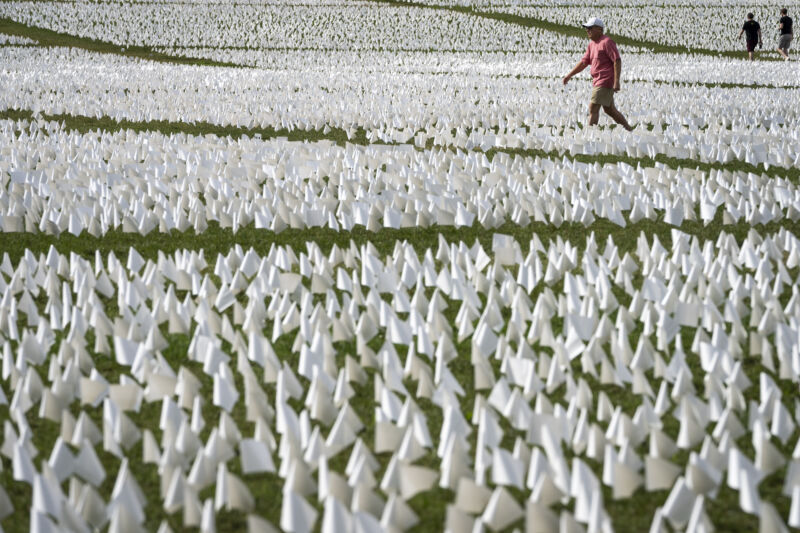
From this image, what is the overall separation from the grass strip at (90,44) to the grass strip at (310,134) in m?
15.5

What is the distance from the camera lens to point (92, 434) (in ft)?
14.2

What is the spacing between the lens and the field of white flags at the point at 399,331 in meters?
3.81

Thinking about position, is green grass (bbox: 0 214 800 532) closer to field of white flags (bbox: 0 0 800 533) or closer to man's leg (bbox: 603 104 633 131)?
field of white flags (bbox: 0 0 800 533)

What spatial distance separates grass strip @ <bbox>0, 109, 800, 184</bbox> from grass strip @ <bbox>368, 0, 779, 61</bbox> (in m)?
24.0

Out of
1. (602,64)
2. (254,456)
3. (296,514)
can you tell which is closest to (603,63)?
(602,64)

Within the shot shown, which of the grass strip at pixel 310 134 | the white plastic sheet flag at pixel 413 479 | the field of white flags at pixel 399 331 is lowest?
the white plastic sheet flag at pixel 413 479

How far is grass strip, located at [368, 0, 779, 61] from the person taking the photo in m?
36.0

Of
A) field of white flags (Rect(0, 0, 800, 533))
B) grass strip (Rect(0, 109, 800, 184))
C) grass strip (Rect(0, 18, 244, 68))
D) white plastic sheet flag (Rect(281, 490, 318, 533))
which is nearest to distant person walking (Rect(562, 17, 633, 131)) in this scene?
field of white flags (Rect(0, 0, 800, 533))

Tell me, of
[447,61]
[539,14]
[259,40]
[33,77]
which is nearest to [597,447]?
[33,77]

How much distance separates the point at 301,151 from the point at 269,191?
271cm

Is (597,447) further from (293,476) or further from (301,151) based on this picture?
(301,151)

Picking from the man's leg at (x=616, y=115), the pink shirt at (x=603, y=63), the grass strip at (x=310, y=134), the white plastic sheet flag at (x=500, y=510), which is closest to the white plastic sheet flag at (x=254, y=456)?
the white plastic sheet flag at (x=500, y=510)

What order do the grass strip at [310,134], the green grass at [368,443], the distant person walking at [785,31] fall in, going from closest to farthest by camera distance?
the green grass at [368,443]
the grass strip at [310,134]
the distant person walking at [785,31]

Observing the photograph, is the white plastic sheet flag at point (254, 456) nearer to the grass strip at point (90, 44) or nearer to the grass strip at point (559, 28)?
the grass strip at point (90, 44)
